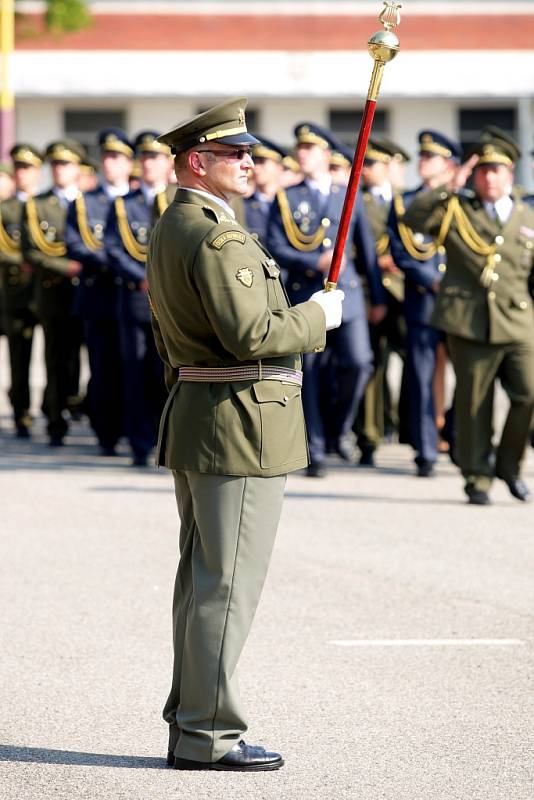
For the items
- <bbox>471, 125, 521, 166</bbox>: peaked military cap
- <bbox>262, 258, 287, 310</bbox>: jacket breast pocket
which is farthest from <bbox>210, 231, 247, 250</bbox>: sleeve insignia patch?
<bbox>471, 125, 521, 166</bbox>: peaked military cap

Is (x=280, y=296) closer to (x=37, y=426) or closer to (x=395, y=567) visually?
(x=395, y=567)

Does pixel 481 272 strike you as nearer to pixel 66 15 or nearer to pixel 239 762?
pixel 239 762

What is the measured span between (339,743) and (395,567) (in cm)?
301

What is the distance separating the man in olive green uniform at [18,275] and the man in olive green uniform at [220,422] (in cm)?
961

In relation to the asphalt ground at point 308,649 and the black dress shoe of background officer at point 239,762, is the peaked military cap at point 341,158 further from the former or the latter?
the black dress shoe of background officer at point 239,762

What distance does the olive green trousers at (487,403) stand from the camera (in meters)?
10.3

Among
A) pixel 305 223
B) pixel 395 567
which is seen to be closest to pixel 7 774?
pixel 395 567

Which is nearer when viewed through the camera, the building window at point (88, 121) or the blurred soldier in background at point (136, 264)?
the blurred soldier in background at point (136, 264)

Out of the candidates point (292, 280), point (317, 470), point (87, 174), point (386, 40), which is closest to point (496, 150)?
point (292, 280)

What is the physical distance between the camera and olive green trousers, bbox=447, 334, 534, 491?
33.9ft

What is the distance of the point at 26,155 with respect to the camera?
48.4 feet

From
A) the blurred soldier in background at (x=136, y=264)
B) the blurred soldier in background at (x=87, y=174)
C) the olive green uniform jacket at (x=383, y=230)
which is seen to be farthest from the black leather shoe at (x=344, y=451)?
the blurred soldier in background at (x=87, y=174)

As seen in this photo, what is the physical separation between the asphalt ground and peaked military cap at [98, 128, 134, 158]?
321 cm

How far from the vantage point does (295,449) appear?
5.23 meters
